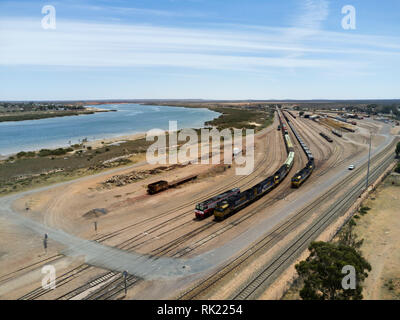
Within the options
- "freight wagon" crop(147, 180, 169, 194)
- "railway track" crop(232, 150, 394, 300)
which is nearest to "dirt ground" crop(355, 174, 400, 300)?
"railway track" crop(232, 150, 394, 300)

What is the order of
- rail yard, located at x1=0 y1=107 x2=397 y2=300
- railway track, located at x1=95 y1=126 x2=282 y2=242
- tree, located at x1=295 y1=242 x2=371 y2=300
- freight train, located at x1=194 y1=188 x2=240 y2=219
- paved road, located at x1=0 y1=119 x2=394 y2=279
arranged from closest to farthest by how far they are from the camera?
1. tree, located at x1=295 y1=242 x2=371 y2=300
2. rail yard, located at x1=0 y1=107 x2=397 y2=300
3. paved road, located at x1=0 y1=119 x2=394 y2=279
4. railway track, located at x1=95 y1=126 x2=282 y2=242
5. freight train, located at x1=194 y1=188 x2=240 y2=219

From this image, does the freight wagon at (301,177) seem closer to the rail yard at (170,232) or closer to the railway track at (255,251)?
the rail yard at (170,232)

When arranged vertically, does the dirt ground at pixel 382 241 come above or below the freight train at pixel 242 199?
below

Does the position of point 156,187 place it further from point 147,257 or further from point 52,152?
point 52,152

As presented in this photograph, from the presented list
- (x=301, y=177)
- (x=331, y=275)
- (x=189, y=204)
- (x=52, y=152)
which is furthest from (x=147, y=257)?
(x=52, y=152)

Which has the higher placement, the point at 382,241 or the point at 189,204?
the point at 189,204

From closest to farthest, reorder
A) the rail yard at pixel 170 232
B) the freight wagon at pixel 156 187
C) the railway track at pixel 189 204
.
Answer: the rail yard at pixel 170 232 → the railway track at pixel 189 204 → the freight wagon at pixel 156 187

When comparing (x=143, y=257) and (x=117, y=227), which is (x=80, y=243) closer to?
(x=117, y=227)

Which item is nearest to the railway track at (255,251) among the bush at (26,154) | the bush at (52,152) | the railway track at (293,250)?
the railway track at (293,250)

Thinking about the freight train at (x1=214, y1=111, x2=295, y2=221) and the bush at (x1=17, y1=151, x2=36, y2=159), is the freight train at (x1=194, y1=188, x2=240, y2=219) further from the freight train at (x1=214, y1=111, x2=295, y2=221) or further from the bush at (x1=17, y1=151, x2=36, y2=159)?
the bush at (x1=17, y1=151, x2=36, y2=159)
